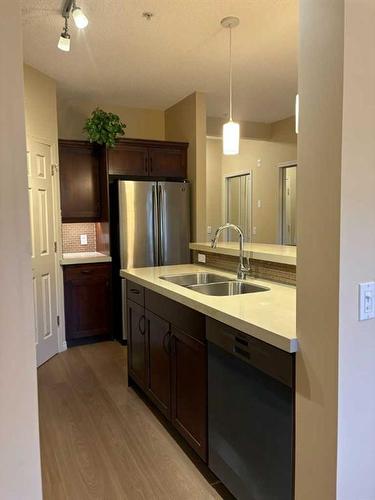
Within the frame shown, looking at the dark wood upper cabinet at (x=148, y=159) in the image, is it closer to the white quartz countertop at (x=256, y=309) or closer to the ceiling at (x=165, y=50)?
the ceiling at (x=165, y=50)

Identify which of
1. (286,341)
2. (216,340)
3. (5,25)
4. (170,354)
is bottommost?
(170,354)

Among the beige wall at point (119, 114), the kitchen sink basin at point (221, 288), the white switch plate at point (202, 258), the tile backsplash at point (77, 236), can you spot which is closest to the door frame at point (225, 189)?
the beige wall at point (119, 114)

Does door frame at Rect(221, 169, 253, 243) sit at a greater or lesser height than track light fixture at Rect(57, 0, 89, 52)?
lesser

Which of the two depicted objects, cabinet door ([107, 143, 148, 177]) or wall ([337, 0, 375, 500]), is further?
cabinet door ([107, 143, 148, 177])

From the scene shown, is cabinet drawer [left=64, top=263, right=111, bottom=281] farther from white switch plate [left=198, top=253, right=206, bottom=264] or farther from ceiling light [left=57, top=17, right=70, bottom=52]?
ceiling light [left=57, top=17, right=70, bottom=52]

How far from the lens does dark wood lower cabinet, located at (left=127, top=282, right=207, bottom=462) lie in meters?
2.04

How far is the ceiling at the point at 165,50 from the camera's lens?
8.66 feet

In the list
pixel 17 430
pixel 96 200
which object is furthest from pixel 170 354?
pixel 96 200

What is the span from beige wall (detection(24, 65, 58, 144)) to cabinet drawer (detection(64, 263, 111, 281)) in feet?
4.23

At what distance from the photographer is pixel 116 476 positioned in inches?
82.3

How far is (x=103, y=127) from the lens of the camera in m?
4.10

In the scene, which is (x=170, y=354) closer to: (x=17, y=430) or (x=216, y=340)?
(x=216, y=340)

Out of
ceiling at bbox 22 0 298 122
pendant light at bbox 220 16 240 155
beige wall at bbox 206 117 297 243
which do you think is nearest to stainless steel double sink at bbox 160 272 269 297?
pendant light at bbox 220 16 240 155

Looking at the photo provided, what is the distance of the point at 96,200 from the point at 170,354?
8.53 feet
